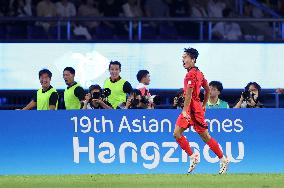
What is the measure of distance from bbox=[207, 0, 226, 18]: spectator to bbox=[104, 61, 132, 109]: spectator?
5641 mm

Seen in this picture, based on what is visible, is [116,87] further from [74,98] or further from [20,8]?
[20,8]

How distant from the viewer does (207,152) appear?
15289 millimetres

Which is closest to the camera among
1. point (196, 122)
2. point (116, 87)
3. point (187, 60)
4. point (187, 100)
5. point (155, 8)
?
point (187, 100)

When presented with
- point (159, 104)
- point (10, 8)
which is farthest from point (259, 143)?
point (10, 8)

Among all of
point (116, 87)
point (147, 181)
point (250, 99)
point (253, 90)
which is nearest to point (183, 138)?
point (147, 181)

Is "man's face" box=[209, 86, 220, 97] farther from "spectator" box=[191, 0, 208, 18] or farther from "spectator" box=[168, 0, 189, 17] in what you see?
"spectator" box=[168, 0, 189, 17]

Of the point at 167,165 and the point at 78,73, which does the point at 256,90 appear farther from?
the point at 78,73

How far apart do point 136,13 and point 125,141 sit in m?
7.30

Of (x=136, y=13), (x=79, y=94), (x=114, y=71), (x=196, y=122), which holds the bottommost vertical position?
(x=196, y=122)

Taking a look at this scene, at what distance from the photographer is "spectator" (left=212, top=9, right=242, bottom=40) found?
71.1 ft

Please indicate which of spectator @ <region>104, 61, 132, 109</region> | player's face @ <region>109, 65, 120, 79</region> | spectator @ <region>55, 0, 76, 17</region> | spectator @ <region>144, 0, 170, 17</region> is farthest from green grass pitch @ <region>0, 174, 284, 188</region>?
spectator @ <region>144, 0, 170, 17</region>

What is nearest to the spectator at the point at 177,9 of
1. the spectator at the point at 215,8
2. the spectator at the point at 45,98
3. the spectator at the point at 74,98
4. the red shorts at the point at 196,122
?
A: the spectator at the point at 215,8

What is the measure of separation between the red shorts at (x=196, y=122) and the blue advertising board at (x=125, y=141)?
1.38 ft

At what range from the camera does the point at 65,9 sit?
70.4ft
